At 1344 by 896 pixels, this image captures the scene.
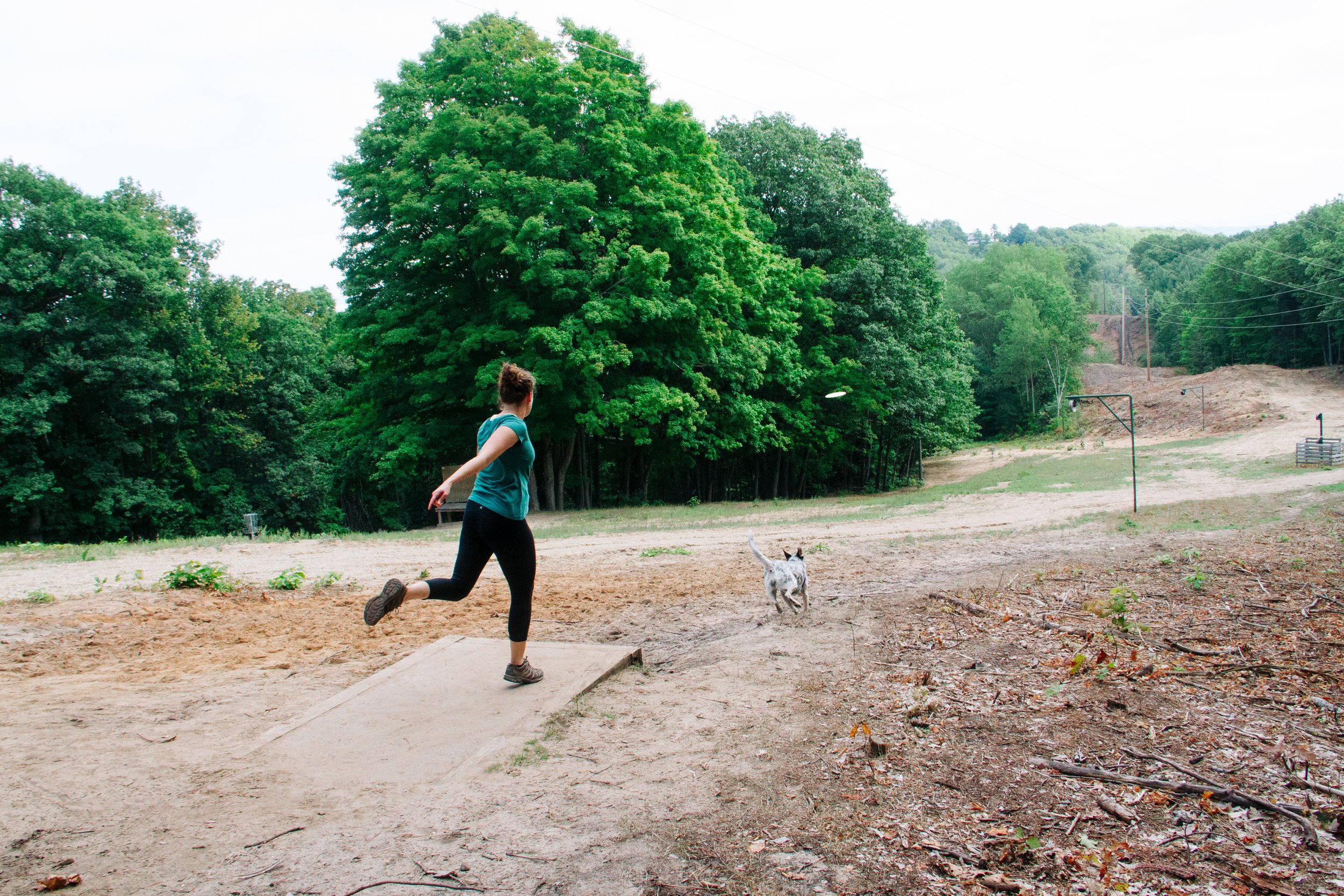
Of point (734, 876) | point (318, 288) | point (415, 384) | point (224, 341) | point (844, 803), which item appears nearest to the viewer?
point (734, 876)

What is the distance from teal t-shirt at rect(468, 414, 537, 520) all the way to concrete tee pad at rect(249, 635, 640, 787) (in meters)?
1.11

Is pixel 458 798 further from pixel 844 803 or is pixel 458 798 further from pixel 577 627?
pixel 577 627

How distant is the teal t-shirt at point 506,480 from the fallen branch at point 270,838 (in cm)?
191

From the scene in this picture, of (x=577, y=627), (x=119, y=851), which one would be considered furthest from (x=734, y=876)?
(x=577, y=627)

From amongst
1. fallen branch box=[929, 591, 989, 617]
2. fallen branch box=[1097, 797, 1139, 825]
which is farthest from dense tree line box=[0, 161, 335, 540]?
fallen branch box=[1097, 797, 1139, 825]

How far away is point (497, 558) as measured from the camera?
184 inches

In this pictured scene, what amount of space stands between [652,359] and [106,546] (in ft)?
45.9

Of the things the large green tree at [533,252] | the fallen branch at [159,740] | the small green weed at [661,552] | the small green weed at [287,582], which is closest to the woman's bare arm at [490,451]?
the fallen branch at [159,740]

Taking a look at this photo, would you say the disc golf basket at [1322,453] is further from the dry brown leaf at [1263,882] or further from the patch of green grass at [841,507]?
the dry brown leaf at [1263,882]

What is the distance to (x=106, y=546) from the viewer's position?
14266 millimetres

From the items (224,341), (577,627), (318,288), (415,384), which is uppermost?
(318,288)

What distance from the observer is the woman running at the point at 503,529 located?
4.62m

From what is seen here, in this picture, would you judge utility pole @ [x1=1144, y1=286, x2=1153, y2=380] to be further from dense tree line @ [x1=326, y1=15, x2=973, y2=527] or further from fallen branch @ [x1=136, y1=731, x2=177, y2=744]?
fallen branch @ [x1=136, y1=731, x2=177, y2=744]

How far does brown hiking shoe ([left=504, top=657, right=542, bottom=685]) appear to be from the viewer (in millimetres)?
4883
